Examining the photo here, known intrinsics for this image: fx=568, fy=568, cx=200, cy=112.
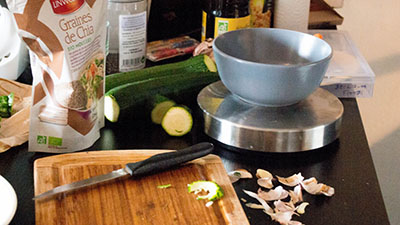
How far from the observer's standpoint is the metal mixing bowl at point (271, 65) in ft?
3.35

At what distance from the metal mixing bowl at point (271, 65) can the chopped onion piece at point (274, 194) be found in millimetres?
201

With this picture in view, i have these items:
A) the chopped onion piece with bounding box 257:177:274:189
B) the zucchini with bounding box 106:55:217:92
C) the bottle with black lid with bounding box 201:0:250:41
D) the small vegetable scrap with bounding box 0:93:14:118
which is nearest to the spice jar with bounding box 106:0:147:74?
the zucchini with bounding box 106:55:217:92

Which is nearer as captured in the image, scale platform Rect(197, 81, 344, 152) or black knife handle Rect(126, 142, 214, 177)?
black knife handle Rect(126, 142, 214, 177)

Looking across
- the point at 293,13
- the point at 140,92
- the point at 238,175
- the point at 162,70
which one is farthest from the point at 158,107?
the point at 293,13

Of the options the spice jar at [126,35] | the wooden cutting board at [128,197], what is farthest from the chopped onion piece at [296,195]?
the spice jar at [126,35]

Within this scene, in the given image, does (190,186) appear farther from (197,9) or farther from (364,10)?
(364,10)

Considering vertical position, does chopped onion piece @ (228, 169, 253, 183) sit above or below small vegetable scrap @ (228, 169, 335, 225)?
below

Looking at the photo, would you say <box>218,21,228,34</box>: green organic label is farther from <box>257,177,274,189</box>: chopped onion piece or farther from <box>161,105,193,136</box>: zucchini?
<box>257,177,274,189</box>: chopped onion piece

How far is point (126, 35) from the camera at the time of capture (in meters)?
1.33

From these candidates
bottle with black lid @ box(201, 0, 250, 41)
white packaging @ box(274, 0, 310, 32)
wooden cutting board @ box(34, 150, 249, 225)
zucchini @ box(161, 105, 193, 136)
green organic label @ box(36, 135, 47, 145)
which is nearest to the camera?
wooden cutting board @ box(34, 150, 249, 225)

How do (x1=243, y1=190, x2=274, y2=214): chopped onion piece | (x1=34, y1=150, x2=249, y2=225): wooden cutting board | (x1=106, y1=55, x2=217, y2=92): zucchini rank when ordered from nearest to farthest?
(x1=34, y1=150, x2=249, y2=225): wooden cutting board < (x1=243, y1=190, x2=274, y2=214): chopped onion piece < (x1=106, y1=55, x2=217, y2=92): zucchini

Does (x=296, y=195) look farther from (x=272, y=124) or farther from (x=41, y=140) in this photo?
(x=41, y=140)

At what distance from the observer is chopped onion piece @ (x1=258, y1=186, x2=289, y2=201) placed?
36.5 inches

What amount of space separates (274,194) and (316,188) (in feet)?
0.24
